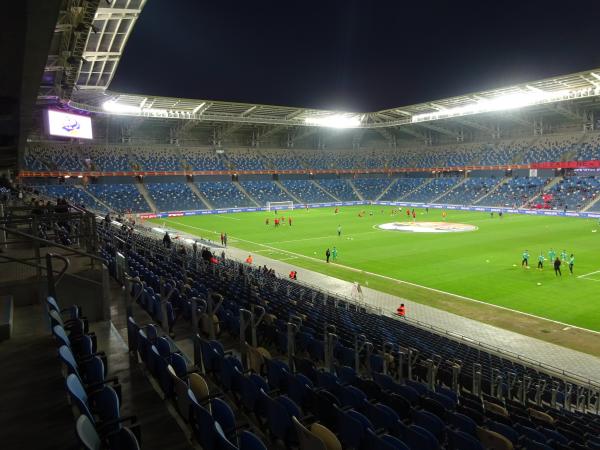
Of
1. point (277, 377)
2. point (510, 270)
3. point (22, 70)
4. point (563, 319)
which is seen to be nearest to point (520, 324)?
point (563, 319)

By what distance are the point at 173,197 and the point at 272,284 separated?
59.1 meters

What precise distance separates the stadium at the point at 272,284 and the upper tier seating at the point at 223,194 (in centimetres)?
50

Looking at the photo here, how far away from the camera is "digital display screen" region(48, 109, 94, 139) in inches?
1544

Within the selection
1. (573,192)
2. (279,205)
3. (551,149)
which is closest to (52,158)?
(279,205)

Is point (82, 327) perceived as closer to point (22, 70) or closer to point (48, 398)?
point (48, 398)

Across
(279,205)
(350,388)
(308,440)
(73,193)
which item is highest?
(73,193)

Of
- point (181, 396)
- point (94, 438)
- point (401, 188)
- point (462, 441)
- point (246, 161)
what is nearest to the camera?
point (94, 438)

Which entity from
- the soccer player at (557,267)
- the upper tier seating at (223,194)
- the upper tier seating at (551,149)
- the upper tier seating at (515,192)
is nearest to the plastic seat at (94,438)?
the soccer player at (557,267)

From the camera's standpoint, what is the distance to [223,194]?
81.5 meters

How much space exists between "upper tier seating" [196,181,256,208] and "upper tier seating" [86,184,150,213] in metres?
12.2

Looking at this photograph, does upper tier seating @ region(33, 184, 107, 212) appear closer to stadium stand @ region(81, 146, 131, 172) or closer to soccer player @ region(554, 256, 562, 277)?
stadium stand @ region(81, 146, 131, 172)

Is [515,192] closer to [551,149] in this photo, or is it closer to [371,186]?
[551,149]

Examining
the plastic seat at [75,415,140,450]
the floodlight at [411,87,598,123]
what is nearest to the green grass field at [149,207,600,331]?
the floodlight at [411,87,598,123]

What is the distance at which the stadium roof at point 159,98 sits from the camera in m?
23.3
